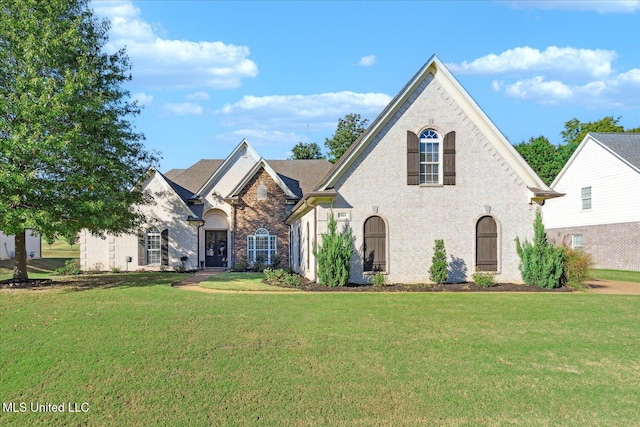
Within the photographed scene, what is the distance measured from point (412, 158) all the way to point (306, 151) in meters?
43.3

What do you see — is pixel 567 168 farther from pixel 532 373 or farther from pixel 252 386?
pixel 252 386

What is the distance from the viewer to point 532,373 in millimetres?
8547

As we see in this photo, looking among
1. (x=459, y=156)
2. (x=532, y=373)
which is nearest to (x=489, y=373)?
(x=532, y=373)

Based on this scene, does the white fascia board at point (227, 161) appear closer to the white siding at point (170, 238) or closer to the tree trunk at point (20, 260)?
the white siding at point (170, 238)

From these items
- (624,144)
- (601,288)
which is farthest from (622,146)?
(601,288)

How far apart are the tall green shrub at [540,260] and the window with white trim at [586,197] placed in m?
15.7

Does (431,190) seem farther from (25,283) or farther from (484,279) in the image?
(25,283)

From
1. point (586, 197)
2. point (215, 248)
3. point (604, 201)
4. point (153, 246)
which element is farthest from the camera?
point (586, 197)

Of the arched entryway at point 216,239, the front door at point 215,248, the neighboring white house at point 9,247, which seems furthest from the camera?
the neighboring white house at point 9,247

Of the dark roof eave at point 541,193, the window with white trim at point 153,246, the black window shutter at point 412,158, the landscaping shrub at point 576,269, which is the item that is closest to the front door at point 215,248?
the window with white trim at point 153,246

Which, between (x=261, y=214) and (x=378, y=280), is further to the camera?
(x=261, y=214)

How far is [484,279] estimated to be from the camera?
1806 cm

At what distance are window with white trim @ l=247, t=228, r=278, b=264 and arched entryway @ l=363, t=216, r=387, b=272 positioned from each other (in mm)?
11365

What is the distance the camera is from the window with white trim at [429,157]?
63.2 ft
